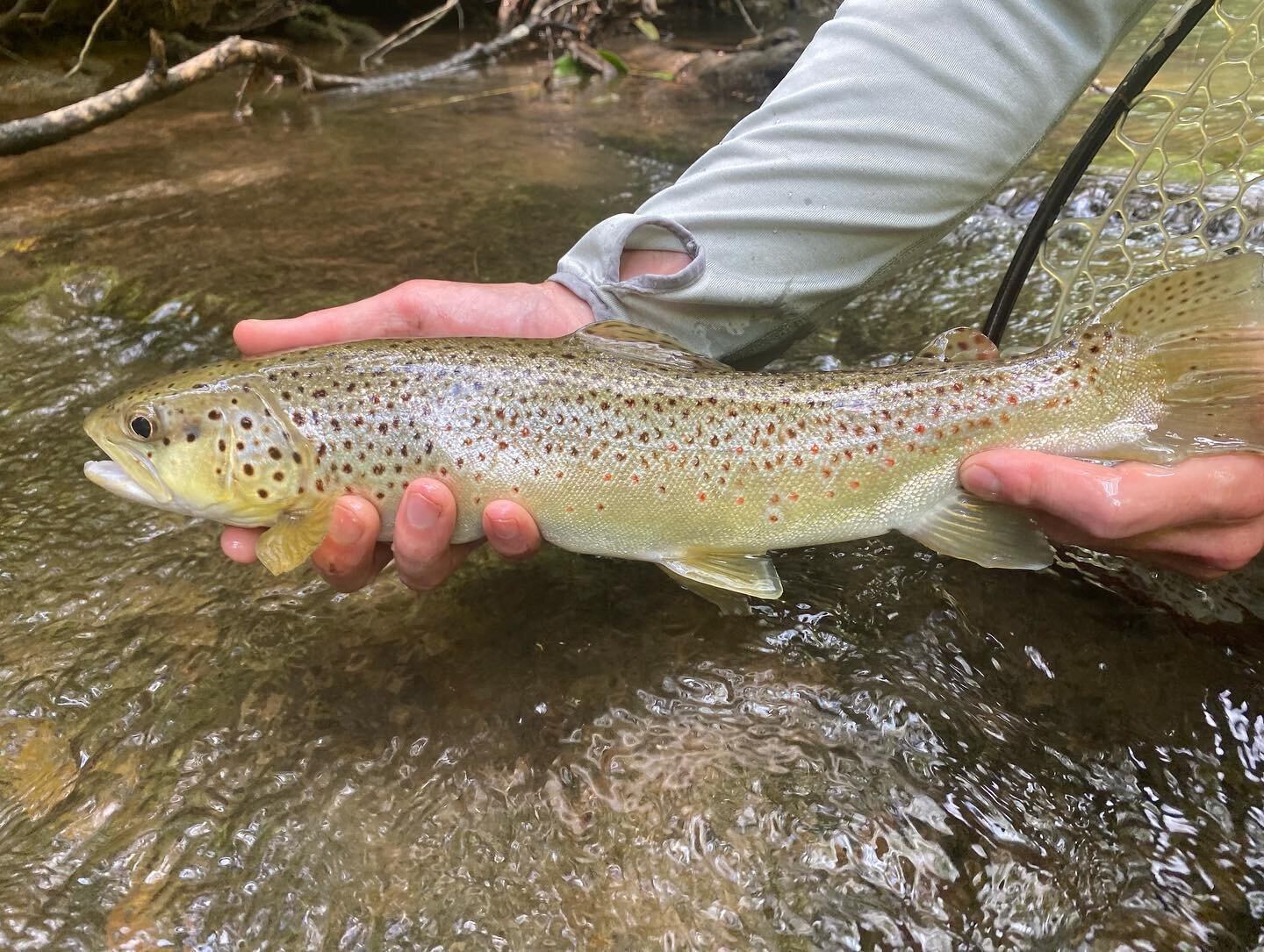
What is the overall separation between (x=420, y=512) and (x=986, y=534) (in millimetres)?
1318

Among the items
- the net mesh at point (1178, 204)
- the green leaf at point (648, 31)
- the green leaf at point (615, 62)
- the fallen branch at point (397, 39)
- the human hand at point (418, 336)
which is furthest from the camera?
the green leaf at point (648, 31)

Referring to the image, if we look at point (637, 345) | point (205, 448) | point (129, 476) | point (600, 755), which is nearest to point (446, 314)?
point (637, 345)

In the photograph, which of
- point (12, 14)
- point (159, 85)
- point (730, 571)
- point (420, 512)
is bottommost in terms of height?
point (730, 571)

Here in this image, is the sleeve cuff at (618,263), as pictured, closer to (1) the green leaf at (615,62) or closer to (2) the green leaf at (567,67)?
(2) the green leaf at (567,67)

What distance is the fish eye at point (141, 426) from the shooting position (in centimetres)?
194

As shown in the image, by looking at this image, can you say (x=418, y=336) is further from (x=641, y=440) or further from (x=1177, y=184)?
(x=1177, y=184)

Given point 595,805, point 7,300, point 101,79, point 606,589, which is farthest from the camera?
point 101,79

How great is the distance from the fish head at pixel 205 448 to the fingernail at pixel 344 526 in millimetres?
156

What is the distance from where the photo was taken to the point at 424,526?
185cm

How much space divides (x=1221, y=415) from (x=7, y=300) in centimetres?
422

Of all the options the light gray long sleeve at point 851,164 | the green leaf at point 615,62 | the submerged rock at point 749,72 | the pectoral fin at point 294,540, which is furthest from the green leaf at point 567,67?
the pectoral fin at point 294,540

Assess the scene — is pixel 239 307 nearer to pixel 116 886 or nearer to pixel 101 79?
pixel 116 886

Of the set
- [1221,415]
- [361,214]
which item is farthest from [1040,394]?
[361,214]

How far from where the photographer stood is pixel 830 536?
2.02m
